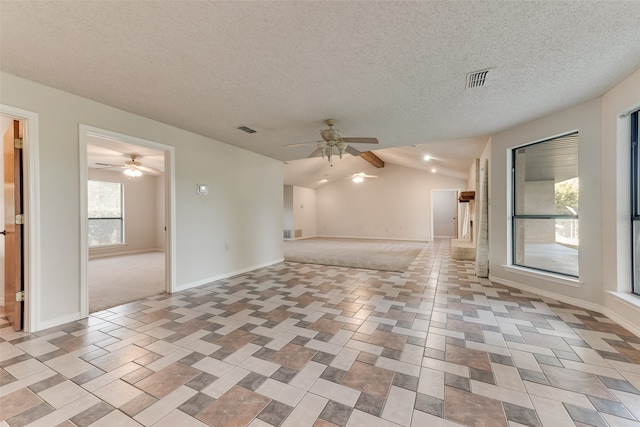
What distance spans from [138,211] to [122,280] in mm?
4384

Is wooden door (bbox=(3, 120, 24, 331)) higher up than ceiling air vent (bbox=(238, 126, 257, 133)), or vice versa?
ceiling air vent (bbox=(238, 126, 257, 133))

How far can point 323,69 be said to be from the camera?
2320 millimetres

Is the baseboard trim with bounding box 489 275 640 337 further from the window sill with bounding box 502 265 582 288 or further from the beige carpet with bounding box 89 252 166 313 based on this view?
the beige carpet with bounding box 89 252 166 313

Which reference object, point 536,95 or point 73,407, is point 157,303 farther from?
point 536,95

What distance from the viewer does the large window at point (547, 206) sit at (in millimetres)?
3482

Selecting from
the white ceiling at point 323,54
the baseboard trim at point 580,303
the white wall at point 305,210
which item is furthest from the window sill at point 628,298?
the white wall at point 305,210

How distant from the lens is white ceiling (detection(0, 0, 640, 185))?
1651 millimetres

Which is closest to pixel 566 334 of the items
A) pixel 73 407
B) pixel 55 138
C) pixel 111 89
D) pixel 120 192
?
pixel 73 407

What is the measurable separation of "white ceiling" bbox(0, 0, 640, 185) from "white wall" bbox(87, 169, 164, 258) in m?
5.72

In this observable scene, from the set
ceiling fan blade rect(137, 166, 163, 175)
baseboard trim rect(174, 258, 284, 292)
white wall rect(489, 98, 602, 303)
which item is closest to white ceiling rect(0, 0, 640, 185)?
white wall rect(489, 98, 602, 303)

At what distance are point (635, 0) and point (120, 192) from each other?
10111 mm

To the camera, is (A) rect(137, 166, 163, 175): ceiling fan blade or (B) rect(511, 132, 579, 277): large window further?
(A) rect(137, 166, 163, 175): ceiling fan blade

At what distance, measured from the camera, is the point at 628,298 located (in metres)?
2.63

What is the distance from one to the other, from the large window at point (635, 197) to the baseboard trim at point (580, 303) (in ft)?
1.11
